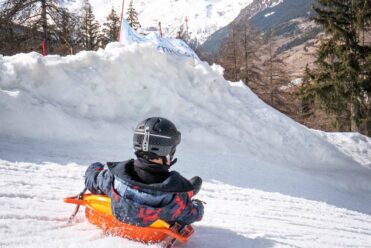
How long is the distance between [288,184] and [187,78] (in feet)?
13.0

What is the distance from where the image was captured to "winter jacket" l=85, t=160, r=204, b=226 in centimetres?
325

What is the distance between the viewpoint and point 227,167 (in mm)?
8453

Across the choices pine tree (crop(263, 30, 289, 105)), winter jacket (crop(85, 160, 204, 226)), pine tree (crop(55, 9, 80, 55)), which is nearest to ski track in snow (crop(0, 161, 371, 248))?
winter jacket (crop(85, 160, 204, 226))

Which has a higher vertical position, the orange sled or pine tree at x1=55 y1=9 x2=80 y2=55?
pine tree at x1=55 y1=9 x2=80 y2=55

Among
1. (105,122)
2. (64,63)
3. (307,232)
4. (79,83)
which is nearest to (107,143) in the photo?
(105,122)

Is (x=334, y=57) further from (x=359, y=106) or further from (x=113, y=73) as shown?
(x=113, y=73)

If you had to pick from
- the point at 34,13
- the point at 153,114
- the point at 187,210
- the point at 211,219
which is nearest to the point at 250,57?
the point at 34,13

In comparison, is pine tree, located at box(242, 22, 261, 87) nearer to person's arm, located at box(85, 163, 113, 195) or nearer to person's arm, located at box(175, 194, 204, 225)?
person's arm, located at box(85, 163, 113, 195)

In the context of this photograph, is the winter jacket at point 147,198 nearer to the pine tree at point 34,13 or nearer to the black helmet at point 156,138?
the black helmet at point 156,138

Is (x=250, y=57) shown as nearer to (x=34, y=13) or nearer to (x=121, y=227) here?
(x=34, y=13)

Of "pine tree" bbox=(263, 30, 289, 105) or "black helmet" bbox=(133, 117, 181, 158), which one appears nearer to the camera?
"black helmet" bbox=(133, 117, 181, 158)

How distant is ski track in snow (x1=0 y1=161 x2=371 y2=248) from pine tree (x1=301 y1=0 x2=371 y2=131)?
1102 centimetres

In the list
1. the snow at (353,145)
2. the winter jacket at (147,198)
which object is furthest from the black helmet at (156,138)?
the snow at (353,145)

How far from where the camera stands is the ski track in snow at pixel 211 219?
355 centimetres
